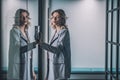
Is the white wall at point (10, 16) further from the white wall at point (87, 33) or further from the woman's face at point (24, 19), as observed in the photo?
the white wall at point (87, 33)

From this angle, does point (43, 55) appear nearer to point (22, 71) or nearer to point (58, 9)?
point (22, 71)

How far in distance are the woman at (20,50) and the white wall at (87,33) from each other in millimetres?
593

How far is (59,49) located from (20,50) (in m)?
0.54

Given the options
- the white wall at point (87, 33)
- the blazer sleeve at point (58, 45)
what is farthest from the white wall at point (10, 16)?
the white wall at point (87, 33)

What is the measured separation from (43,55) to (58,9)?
66 cm

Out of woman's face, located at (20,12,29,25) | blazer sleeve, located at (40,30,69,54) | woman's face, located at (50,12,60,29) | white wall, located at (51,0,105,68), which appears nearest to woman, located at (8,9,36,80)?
woman's face, located at (20,12,29,25)

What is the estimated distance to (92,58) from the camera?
3.13 m

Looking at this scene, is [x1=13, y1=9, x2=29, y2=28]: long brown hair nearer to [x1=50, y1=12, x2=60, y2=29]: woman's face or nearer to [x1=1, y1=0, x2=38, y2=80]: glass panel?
[x1=1, y1=0, x2=38, y2=80]: glass panel

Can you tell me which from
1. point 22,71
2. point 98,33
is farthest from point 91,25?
point 22,71

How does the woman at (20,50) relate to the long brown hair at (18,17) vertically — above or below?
below

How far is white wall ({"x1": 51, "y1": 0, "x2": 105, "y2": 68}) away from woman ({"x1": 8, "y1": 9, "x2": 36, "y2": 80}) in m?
0.59

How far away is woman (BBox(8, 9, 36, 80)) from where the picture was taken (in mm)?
3088

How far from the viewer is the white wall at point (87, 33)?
10.2 feet

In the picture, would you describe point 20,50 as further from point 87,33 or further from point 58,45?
point 87,33
